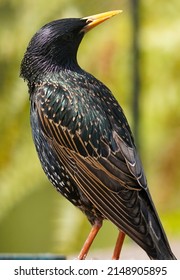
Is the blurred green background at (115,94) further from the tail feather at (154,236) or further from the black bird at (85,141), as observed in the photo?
the tail feather at (154,236)

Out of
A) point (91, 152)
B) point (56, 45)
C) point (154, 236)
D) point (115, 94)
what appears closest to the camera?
point (154, 236)

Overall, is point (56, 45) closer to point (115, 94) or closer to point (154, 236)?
point (154, 236)

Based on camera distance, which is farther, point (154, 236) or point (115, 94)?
point (115, 94)

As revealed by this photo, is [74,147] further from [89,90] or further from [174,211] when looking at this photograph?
[174,211]

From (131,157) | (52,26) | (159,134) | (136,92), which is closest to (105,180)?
(131,157)

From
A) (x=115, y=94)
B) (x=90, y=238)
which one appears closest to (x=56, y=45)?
(x=90, y=238)
